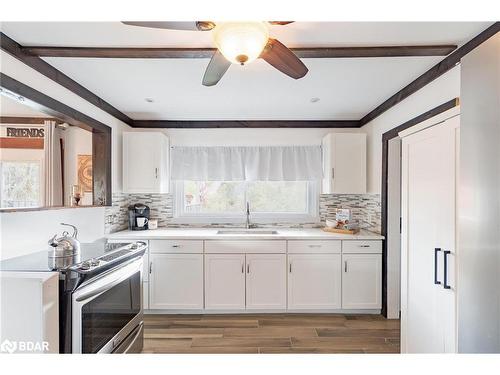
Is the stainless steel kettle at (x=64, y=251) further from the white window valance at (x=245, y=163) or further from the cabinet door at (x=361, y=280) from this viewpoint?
the cabinet door at (x=361, y=280)

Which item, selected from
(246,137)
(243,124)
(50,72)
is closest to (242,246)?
(246,137)

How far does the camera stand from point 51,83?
2.14 m

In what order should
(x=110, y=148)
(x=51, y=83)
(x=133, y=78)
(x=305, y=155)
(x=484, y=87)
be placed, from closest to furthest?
(x=484, y=87) < (x=51, y=83) < (x=133, y=78) < (x=110, y=148) < (x=305, y=155)

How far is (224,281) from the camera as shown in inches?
121

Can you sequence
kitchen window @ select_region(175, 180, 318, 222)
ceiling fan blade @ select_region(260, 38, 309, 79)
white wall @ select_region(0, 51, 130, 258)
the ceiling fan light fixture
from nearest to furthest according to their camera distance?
the ceiling fan light fixture, ceiling fan blade @ select_region(260, 38, 309, 79), white wall @ select_region(0, 51, 130, 258), kitchen window @ select_region(175, 180, 318, 222)

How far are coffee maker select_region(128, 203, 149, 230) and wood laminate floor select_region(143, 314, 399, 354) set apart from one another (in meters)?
1.04

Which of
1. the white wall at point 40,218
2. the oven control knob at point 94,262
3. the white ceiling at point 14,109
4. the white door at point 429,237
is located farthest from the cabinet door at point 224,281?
the white ceiling at point 14,109

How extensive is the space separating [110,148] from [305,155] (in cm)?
233

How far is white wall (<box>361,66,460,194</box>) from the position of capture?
192 cm

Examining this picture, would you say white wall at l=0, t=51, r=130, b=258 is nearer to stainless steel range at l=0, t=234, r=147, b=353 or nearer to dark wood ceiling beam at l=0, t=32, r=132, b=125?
dark wood ceiling beam at l=0, t=32, r=132, b=125

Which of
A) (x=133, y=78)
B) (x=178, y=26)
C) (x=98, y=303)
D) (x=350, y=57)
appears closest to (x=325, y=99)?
(x=350, y=57)

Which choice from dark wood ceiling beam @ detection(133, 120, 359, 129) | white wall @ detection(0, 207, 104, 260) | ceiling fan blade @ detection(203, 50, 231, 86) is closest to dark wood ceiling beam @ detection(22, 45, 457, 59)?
ceiling fan blade @ detection(203, 50, 231, 86)
